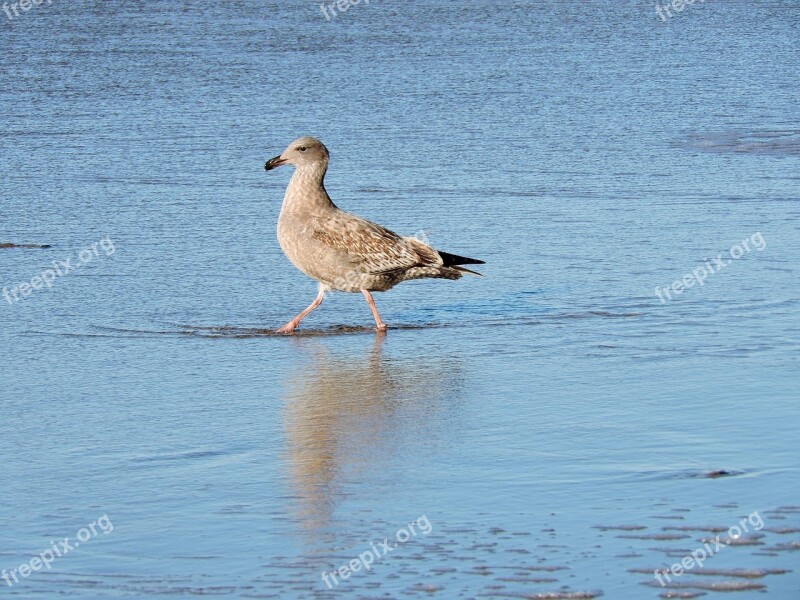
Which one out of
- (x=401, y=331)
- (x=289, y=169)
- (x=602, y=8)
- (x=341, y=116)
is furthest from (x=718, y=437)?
(x=602, y=8)

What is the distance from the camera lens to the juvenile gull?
8.99 metres

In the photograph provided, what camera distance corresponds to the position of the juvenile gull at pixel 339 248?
8992mm

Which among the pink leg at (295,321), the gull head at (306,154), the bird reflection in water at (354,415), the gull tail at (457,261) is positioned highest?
the gull head at (306,154)

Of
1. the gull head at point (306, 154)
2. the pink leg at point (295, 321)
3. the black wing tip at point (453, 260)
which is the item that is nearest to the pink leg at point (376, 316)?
the pink leg at point (295, 321)

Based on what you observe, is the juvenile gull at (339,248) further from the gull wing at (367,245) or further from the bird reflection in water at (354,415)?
the bird reflection in water at (354,415)

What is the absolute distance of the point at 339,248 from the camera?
9008mm

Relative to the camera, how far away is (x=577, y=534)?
5.03m

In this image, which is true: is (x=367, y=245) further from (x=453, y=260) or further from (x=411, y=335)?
(x=411, y=335)

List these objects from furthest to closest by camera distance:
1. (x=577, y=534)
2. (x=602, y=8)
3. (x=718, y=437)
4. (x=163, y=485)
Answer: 1. (x=602, y=8)
2. (x=718, y=437)
3. (x=163, y=485)
4. (x=577, y=534)

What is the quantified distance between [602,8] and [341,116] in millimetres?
10085

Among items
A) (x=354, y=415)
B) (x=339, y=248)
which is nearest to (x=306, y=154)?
(x=339, y=248)

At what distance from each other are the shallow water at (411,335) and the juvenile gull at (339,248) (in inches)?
10.1

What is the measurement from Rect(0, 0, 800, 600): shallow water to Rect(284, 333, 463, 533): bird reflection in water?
0.08 ft

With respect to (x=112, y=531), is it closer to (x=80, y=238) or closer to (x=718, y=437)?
(x=718, y=437)
